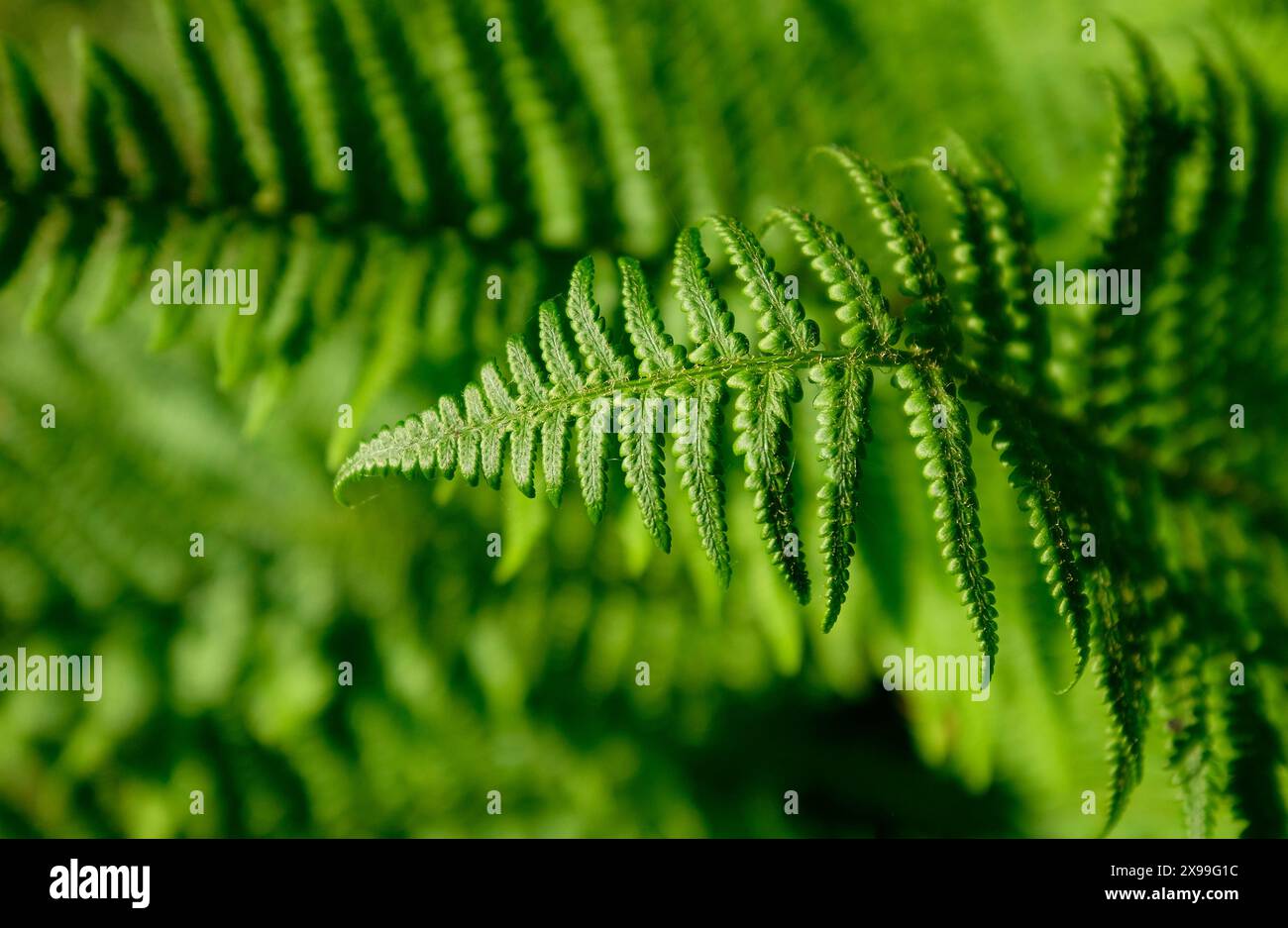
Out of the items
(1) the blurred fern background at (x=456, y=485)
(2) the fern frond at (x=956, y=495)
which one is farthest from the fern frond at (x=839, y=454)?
(1) the blurred fern background at (x=456, y=485)

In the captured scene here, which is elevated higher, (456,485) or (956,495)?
(456,485)

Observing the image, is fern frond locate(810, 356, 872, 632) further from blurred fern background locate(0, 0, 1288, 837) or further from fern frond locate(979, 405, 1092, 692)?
blurred fern background locate(0, 0, 1288, 837)

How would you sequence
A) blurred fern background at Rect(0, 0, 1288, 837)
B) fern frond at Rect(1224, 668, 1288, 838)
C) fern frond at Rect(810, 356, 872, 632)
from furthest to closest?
blurred fern background at Rect(0, 0, 1288, 837) → fern frond at Rect(1224, 668, 1288, 838) → fern frond at Rect(810, 356, 872, 632)

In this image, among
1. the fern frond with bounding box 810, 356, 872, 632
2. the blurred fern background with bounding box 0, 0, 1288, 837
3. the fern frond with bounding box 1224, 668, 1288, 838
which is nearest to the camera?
the fern frond with bounding box 810, 356, 872, 632

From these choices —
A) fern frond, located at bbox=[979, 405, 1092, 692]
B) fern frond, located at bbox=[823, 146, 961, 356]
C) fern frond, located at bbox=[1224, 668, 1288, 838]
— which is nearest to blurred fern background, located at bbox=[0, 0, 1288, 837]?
fern frond, located at bbox=[1224, 668, 1288, 838]

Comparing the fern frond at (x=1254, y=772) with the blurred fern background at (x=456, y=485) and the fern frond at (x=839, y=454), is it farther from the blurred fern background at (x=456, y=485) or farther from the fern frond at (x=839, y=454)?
the fern frond at (x=839, y=454)

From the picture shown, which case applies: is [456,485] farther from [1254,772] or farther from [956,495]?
[1254,772]

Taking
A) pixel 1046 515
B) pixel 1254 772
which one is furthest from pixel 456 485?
pixel 1254 772

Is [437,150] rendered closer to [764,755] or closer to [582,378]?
[582,378]
